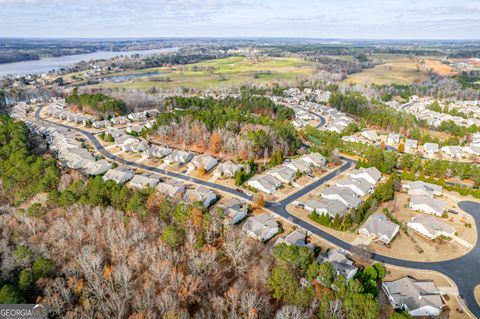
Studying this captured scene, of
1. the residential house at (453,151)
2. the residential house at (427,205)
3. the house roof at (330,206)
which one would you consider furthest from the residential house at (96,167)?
the residential house at (453,151)

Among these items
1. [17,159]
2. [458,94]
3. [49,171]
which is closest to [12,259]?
[49,171]

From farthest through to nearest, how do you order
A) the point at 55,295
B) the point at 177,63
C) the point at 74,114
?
1. the point at 177,63
2. the point at 74,114
3. the point at 55,295

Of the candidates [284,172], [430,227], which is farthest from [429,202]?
[284,172]

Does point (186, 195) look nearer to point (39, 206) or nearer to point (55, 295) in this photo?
point (39, 206)

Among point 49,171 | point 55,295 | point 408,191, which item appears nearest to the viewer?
point 55,295

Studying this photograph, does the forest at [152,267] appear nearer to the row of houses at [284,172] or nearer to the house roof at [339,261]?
the house roof at [339,261]

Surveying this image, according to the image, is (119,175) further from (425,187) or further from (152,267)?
(425,187)
